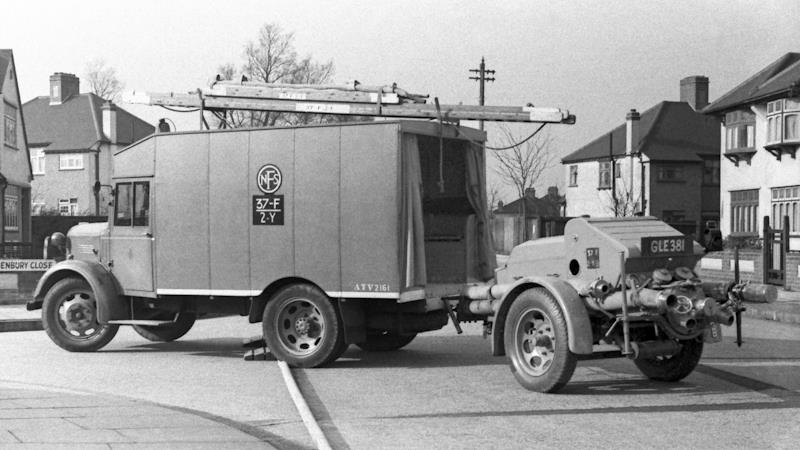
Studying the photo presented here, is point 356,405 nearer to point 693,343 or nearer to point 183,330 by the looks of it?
point 693,343

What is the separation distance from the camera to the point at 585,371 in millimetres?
11875

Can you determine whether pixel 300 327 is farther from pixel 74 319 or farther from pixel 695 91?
pixel 695 91

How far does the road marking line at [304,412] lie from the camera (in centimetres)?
754

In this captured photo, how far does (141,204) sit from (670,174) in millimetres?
57108

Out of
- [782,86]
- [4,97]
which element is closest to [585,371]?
[782,86]

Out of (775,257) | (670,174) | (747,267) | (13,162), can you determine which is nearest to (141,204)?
(775,257)

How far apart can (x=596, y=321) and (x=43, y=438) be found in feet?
17.2

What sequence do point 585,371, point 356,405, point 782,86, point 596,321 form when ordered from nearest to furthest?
point 356,405
point 596,321
point 585,371
point 782,86

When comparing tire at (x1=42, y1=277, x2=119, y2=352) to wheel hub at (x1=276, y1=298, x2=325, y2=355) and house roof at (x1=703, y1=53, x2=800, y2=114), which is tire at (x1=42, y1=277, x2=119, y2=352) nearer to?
wheel hub at (x1=276, y1=298, x2=325, y2=355)

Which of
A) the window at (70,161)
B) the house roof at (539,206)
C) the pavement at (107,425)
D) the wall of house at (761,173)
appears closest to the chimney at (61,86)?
the window at (70,161)

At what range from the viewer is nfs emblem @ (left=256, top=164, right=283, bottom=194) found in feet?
A: 42.0

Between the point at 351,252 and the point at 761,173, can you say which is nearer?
the point at 351,252

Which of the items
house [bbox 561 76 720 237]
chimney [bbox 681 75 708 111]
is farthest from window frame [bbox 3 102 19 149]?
chimney [bbox 681 75 708 111]

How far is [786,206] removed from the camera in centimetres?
3850
